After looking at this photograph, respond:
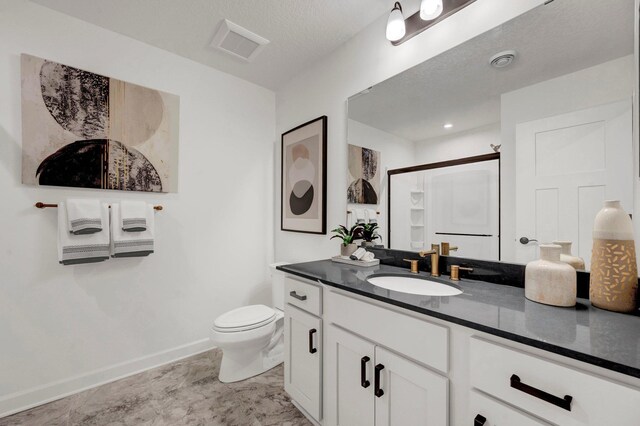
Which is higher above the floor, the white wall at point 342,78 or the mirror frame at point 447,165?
the white wall at point 342,78

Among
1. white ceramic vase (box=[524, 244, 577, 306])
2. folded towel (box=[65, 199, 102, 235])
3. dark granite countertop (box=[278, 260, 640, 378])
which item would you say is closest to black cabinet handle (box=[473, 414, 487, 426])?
dark granite countertop (box=[278, 260, 640, 378])

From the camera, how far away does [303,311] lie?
4.89ft

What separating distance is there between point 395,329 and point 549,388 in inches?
17.9

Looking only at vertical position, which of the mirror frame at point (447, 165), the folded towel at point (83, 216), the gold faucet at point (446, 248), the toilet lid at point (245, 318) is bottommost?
the toilet lid at point (245, 318)

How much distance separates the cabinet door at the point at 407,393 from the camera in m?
0.90

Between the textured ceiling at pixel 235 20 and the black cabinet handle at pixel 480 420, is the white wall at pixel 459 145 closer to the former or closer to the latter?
the textured ceiling at pixel 235 20

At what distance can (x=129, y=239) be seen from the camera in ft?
6.12

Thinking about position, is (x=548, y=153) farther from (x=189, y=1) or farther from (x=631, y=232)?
(x=189, y=1)

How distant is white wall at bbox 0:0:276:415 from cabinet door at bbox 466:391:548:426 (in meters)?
2.16

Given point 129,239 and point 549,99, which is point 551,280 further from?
point 129,239

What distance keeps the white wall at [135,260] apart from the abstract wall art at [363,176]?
1.13 m

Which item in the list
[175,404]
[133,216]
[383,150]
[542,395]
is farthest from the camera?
[133,216]

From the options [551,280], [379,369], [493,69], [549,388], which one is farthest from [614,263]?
[493,69]

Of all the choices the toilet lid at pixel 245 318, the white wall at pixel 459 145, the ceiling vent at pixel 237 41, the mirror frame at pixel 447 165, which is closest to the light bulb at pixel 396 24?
the white wall at pixel 459 145
